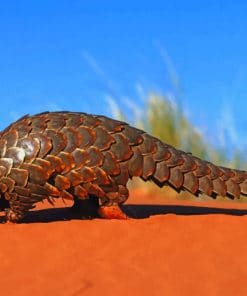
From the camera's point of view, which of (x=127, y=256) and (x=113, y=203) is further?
(x=113, y=203)

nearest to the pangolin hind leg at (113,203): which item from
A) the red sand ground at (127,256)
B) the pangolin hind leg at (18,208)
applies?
the red sand ground at (127,256)

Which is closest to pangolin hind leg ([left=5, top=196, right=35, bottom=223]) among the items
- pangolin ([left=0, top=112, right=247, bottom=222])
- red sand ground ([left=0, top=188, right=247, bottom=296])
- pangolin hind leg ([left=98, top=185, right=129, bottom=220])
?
pangolin ([left=0, top=112, right=247, bottom=222])

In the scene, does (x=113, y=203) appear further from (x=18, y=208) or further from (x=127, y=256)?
(x=127, y=256)

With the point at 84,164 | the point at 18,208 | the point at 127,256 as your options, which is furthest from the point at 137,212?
the point at 127,256

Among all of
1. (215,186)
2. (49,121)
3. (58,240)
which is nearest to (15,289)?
(58,240)

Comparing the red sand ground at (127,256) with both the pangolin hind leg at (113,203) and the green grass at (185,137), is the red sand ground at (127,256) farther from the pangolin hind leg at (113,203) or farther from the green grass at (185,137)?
the green grass at (185,137)

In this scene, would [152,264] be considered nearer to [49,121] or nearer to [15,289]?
[15,289]
